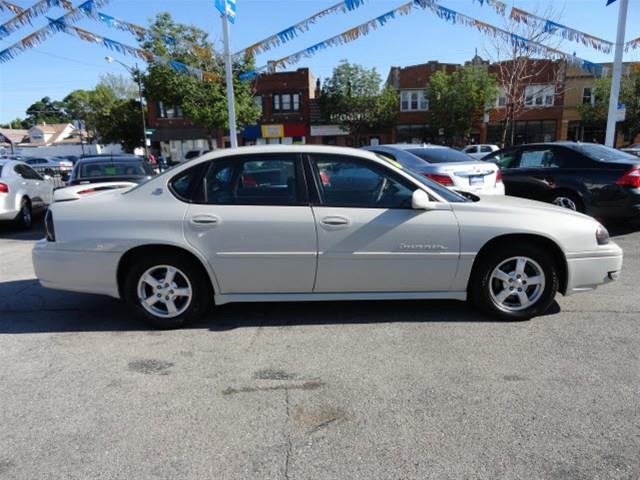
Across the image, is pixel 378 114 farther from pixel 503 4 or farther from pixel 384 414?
pixel 384 414

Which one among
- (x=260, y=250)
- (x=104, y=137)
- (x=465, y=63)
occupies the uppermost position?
(x=465, y=63)

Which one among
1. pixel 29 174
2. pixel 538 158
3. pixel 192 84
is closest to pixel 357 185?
pixel 538 158

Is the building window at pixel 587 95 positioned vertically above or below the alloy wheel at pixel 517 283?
above

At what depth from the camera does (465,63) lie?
38.5 meters

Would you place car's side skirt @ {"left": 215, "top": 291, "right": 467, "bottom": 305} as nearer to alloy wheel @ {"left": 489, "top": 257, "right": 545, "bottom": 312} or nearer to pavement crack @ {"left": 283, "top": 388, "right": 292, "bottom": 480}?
alloy wheel @ {"left": 489, "top": 257, "right": 545, "bottom": 312}

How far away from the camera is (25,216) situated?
388 inches

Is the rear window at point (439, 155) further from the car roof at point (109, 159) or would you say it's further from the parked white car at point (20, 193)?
the parked white car at point (20, 193)

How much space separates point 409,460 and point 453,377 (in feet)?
3.22

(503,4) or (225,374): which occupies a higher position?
(503,4)

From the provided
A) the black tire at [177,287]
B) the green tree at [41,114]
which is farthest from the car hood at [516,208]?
the green tree at [41,114]

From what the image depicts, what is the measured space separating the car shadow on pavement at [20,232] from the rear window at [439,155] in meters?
7.34

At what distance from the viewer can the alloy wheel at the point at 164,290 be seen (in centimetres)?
412

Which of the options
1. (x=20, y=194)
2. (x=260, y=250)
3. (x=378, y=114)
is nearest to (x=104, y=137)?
(x=378, y=114)

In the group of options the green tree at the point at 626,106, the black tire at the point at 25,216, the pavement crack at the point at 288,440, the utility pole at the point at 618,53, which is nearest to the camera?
the pavement crack at the point at 288,440
